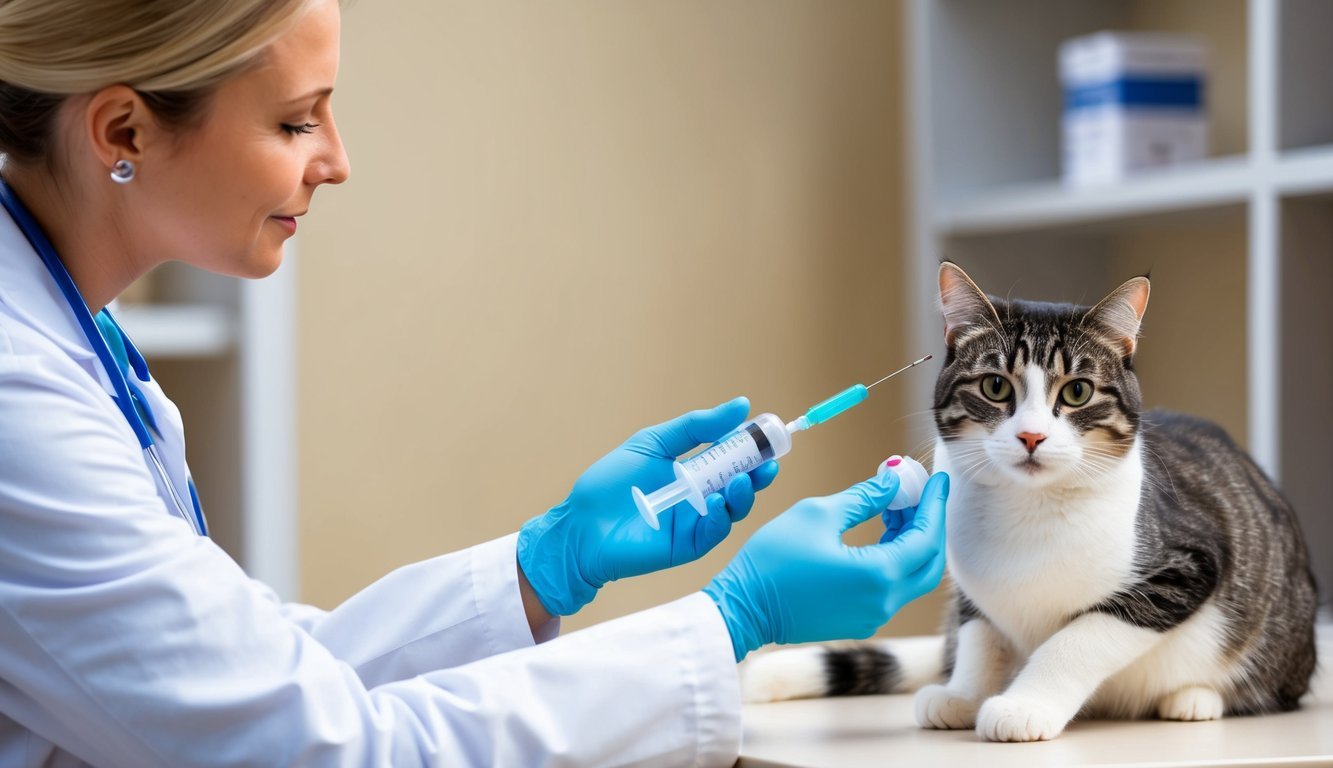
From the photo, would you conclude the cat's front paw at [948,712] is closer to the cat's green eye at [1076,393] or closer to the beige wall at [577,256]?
the cat's green eye at [1076,393]

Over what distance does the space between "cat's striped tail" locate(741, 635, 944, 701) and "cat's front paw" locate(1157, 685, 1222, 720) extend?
233 millimetres

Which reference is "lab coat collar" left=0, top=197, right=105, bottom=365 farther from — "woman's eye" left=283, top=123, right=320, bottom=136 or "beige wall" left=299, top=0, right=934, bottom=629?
"beige wall" left=299, top=0, right=934, bottom=629

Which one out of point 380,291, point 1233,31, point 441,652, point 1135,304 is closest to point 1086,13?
point 1233,31

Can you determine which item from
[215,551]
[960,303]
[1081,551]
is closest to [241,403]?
[215,551]

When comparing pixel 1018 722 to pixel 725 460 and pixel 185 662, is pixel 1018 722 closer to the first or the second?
pixel 725 460

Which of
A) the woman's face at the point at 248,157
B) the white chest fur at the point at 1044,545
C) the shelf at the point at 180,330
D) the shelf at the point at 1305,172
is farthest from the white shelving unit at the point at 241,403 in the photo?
the shelf at the point at 1305,172

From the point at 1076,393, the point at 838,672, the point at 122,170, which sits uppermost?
the point at 122,170

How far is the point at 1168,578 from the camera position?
1037 millimetres

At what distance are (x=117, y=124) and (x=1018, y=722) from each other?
2.69ft

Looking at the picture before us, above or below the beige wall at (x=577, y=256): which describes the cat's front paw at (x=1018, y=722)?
below

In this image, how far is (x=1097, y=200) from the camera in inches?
81.0

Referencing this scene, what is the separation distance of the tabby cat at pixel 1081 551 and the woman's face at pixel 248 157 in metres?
0.54

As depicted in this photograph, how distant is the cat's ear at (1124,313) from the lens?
104 centimetres

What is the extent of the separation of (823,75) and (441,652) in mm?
1726
